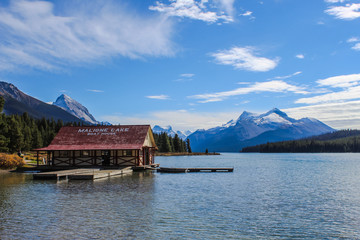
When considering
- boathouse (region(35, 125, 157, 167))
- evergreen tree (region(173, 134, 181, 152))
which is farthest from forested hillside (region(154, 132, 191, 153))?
boathouse (region(35, 125, 157, 167))

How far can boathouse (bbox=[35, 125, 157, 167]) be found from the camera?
55.8 m

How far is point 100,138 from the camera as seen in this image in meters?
59.1

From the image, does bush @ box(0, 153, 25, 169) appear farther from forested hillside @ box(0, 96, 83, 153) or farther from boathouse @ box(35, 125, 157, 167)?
forested hillside @ box(0, 96, 83, 153)

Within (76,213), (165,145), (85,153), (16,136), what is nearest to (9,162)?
(85,153)

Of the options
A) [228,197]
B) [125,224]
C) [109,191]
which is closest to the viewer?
[125,224]

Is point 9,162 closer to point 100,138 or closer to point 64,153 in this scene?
point 64,153

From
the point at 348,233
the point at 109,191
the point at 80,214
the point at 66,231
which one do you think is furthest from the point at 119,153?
the point at 348,233

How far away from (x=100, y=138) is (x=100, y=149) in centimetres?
527

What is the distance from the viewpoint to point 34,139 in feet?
369

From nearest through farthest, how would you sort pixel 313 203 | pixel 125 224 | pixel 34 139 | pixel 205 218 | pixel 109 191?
pixel 125 224 → pixel 205 218 → pixel 313 203 → pixel 109 191 → pixel 34 139

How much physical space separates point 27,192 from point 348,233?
26627 mm

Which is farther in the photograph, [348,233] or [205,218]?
[205,218]

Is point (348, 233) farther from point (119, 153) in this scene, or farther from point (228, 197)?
point (119, 153)

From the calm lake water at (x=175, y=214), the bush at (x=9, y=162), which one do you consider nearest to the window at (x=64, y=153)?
the bush at (x=9, y=162)
